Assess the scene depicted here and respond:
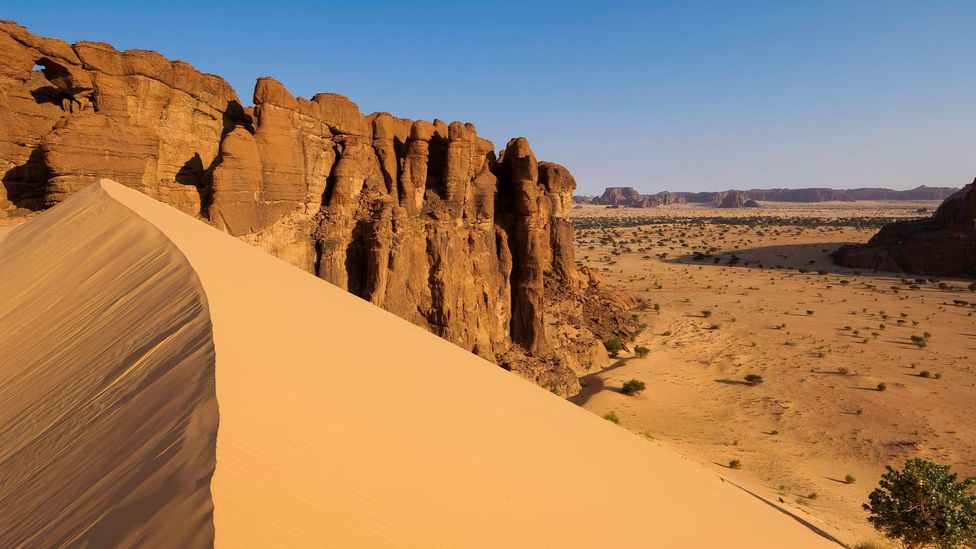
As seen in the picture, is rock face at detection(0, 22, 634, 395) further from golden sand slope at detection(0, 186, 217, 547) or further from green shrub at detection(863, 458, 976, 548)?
green shrub at detection(863, 458, 976, 548)

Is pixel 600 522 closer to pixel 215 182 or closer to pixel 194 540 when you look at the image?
pixel 194 540

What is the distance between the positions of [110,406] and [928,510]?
1202 cm

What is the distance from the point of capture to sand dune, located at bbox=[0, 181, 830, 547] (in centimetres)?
287

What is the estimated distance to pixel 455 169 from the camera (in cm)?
1853

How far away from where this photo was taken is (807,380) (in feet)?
69.1

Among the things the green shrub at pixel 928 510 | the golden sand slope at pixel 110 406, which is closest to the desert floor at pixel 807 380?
the green shrub at pixel 928 510

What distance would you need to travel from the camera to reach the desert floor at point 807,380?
47.8ft

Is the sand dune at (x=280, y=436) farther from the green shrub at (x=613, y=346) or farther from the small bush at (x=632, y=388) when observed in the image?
the green shrub at (x=613, y=346)

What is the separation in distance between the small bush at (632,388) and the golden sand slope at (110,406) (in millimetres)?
16762

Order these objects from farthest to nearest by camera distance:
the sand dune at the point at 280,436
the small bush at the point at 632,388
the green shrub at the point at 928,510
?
the small bush at the point at 632,388, the green shrub at the point at 928,510, the sand dune at the point at 280,436

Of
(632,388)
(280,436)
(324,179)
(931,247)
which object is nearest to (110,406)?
(280,436)

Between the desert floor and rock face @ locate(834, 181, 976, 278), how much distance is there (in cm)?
353

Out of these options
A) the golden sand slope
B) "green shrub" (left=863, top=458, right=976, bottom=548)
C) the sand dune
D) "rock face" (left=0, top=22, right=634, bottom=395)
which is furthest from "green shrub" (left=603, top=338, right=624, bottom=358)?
the golden sand slope

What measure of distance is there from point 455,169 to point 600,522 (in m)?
15.5
